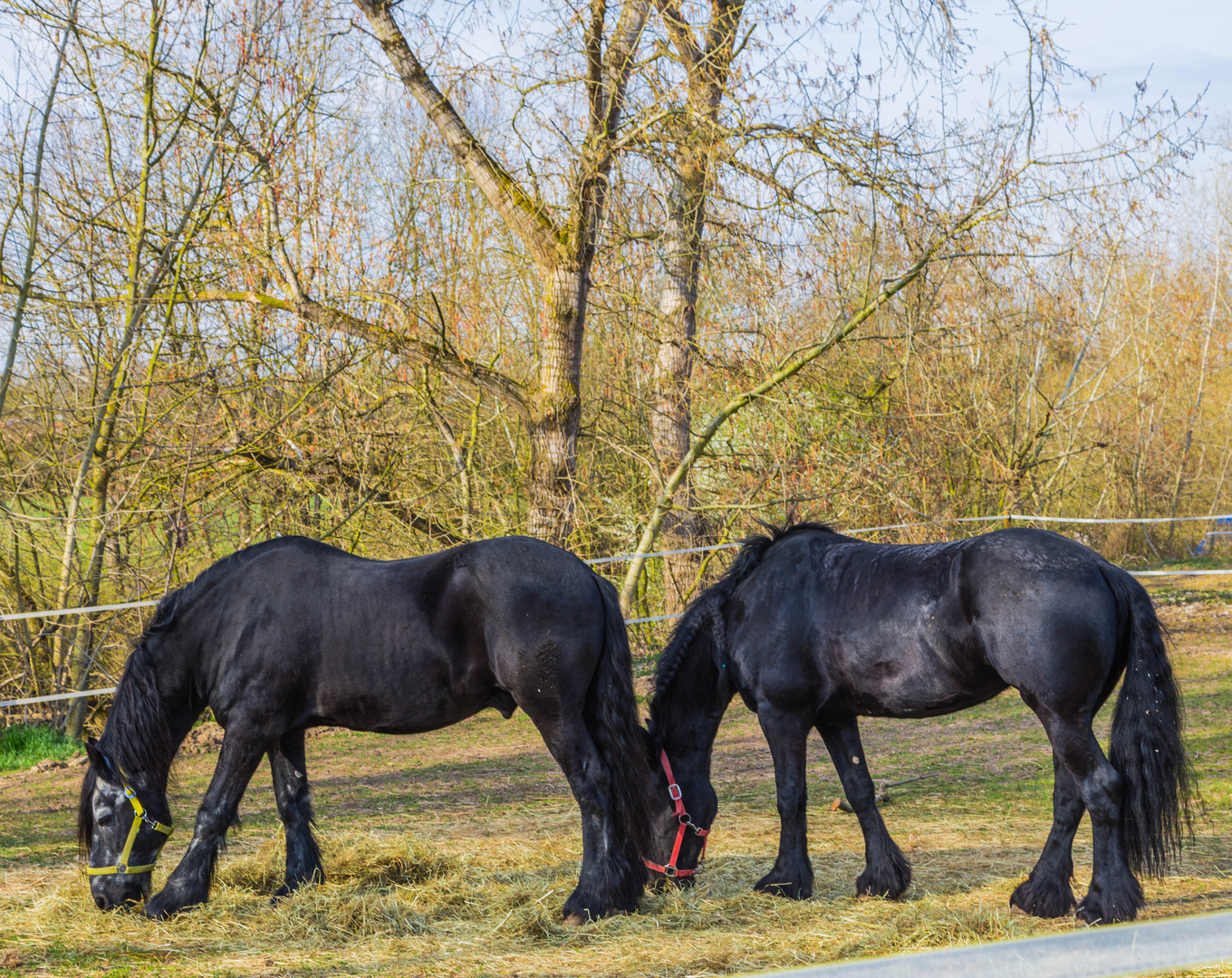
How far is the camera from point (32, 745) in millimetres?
8258

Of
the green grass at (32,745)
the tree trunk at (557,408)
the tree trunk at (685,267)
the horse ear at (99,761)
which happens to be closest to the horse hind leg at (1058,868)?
the horse ear at (99,761)

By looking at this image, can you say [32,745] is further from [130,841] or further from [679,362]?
[679,362]

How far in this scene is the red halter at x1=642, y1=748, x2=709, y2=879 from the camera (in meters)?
4.22

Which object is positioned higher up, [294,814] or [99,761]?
[99,761]

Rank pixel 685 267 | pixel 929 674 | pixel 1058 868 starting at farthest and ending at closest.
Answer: pixel 685 267 → pixel 929 674 → pixel 1058 868

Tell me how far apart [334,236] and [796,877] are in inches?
314

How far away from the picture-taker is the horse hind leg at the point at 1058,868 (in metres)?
3.69

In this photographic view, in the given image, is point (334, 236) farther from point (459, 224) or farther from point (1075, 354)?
point (1075, 354)

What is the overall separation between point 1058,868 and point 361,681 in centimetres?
274

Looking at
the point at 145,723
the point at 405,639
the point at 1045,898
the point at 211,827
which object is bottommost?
the point at 1045,898

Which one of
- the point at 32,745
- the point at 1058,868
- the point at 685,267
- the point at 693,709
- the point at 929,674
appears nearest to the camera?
the point at 1058,868

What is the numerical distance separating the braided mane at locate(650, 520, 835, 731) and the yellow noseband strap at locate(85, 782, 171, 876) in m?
2.08

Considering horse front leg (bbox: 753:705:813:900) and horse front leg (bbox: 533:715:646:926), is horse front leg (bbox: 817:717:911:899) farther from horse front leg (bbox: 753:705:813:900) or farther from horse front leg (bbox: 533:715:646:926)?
horse front leg (bbox: 533:715:646:926)

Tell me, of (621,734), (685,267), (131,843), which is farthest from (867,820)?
(685,267)
